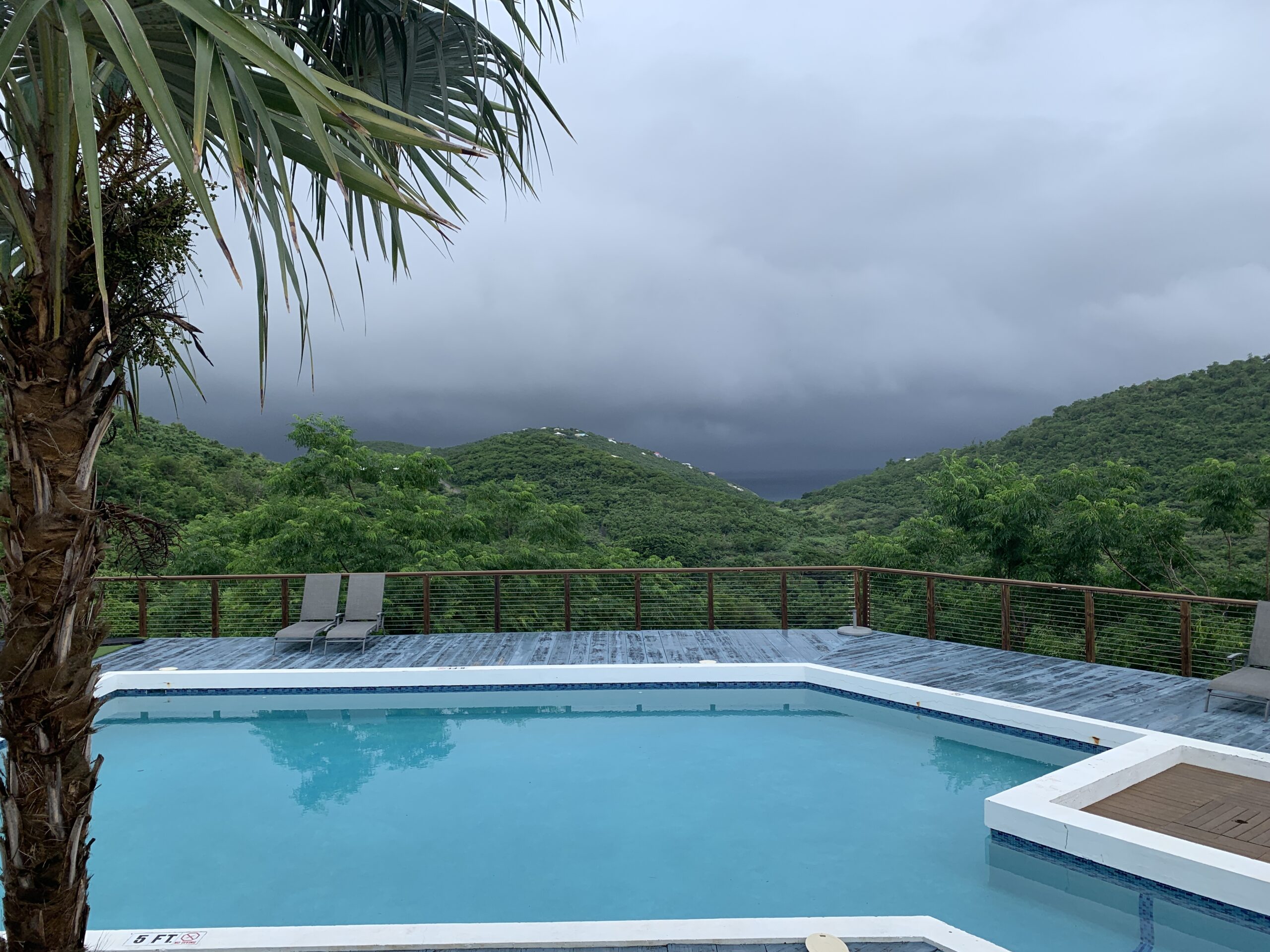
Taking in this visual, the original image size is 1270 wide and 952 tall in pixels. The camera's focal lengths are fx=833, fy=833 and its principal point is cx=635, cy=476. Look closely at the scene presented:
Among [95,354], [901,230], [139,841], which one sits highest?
[901,230]

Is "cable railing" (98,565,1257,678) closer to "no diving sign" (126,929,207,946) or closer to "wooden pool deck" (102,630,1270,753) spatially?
"wooden pool deck" (102,630,1270,753)

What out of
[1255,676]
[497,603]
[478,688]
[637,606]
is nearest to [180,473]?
[497,603]

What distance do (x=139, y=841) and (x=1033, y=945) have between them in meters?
5.11

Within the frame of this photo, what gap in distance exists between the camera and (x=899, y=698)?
7.10 metres

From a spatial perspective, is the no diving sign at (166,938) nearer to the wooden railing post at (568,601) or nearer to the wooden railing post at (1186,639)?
the wooden railing post at (568,601)

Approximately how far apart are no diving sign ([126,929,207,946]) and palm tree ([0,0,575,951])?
4.11 ft

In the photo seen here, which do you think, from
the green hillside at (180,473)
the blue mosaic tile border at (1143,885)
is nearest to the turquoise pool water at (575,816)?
the blue mosaic tile border at (1143,885)

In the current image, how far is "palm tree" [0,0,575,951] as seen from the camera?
1496 millimetres

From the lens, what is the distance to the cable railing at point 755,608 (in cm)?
905

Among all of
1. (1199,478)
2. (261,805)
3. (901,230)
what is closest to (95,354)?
(261,805)

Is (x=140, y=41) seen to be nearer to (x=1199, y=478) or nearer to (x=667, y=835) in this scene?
(x=667, y=835)

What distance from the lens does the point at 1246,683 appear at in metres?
6.07

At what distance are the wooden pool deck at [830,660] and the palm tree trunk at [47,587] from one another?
6008 mm

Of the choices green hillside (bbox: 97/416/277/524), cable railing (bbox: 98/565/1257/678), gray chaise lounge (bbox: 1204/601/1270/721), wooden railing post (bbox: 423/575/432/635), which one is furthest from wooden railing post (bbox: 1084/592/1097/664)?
green hillside (bbox: 97/416/277/524)
